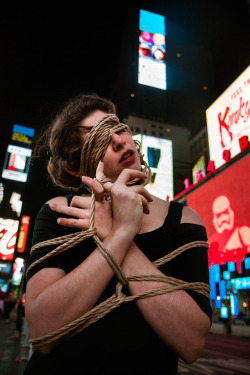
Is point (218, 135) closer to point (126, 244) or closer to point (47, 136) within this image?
point (47, 136)

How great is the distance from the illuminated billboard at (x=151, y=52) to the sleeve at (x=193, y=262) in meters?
23.0

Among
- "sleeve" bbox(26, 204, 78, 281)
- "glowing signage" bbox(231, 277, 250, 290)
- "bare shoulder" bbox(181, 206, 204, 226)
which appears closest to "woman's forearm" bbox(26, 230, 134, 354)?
"sleeve" bbox(26, 204, 78, 281)

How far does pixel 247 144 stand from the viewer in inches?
472

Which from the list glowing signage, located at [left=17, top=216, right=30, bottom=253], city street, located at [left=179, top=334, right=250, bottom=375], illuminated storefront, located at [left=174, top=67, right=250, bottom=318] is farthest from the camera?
glowing signage, located at [left=17, top=216, right=30, bottom=253]

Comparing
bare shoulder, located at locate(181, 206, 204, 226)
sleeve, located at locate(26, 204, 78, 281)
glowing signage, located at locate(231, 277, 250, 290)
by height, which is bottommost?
glowing signage, located at locate(231, 277, 250, 290)

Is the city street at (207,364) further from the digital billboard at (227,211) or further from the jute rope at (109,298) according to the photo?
the jute rope at (109,298)

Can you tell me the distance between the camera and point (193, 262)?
98 cm

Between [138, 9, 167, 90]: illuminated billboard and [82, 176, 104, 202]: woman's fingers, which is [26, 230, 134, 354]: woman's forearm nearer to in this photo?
[82, 176, 104, 202]: woman's fingers

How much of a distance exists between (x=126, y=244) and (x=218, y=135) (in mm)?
14617

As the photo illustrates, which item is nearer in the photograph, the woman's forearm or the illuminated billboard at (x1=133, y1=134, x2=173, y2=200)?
the woman's forearm

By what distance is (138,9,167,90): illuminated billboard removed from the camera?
22984 millimetres

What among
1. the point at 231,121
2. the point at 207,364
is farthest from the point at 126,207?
the point at 231,121

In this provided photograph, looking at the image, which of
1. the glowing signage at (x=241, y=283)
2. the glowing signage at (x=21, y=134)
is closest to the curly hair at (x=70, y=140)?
the glowing signage at (x=241, y=283)

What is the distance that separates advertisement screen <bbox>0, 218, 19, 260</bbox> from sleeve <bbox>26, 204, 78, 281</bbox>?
1383 centimetres
